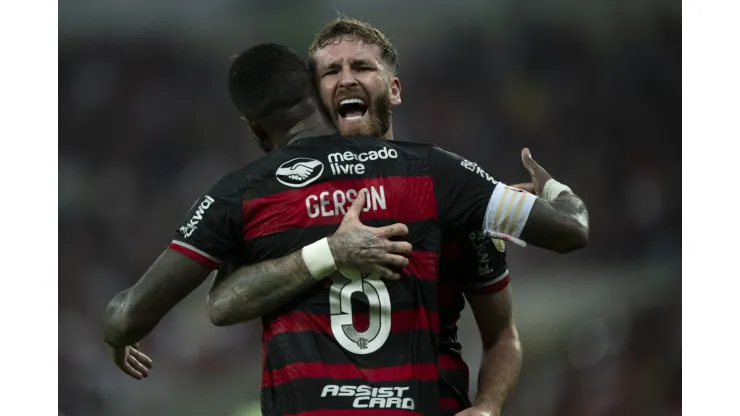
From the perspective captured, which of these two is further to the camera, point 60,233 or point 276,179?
point 60,233

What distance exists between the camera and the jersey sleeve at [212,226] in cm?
280

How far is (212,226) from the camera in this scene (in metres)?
2.80

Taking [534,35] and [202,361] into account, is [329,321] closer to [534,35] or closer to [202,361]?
[202,361]

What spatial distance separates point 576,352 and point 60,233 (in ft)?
13.1

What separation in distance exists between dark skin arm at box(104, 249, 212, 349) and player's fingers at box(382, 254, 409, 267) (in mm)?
574

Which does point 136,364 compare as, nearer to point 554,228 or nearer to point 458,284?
point 458,284

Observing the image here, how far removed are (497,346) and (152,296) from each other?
1.34m

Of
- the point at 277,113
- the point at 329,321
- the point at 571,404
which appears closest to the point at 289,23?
the point at 571,404

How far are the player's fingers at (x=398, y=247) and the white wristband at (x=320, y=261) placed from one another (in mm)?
174

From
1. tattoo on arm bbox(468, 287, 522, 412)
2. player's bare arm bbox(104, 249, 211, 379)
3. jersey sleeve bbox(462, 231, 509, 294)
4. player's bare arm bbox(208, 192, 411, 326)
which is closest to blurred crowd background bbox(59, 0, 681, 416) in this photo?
tattoo on arm bbox(468, 287, 522, 412)

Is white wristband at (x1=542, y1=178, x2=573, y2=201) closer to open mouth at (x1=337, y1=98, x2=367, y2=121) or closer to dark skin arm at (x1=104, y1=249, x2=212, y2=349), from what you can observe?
open mouth at (x1=337, y1=98, x2=367, y2=121)

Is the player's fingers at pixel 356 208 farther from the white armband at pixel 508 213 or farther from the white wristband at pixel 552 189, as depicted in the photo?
the white wristband at pixel 552 189

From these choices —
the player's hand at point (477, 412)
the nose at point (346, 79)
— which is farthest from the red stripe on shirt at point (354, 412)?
the nose at point (346, 79)

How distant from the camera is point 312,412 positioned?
8.91 ft
